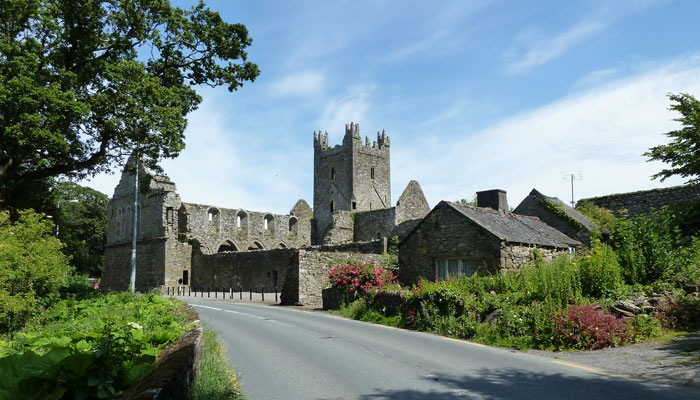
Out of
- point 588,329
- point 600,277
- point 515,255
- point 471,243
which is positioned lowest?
point 588,329

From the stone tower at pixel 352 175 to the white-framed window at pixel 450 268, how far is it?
56.3 metres

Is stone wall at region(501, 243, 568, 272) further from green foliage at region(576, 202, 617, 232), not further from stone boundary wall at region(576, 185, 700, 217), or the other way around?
stone boundary wall at region(576, 185, 700, 217)

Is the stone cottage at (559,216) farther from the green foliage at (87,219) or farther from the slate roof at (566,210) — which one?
the green foliage at (87,219)

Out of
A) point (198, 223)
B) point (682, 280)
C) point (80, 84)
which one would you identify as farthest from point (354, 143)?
point (682, 280)

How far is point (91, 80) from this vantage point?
17.7 metres

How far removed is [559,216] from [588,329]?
644 inches

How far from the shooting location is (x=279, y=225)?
162 feet

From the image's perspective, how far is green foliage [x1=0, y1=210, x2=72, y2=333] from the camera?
39.1 feet

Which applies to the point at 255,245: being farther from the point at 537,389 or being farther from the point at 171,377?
the point at 171,377

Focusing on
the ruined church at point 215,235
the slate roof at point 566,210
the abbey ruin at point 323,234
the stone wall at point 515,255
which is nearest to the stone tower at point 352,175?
the abbey ruin at point 323,234

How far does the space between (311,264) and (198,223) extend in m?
22.7

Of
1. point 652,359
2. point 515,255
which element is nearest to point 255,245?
point 515,255

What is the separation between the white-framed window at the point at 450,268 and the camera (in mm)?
19078

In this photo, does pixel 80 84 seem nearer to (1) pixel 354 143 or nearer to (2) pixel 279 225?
(2) pixel 279 225
